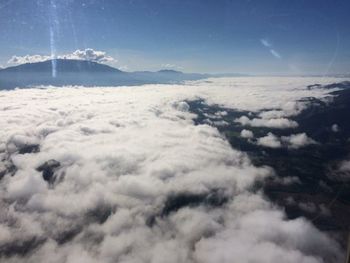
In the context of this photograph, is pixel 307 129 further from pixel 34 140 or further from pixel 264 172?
pixel 34 140

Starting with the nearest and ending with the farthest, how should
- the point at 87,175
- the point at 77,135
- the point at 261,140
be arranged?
the point at 87,175 < the point at 77,135 < the point at 261,140

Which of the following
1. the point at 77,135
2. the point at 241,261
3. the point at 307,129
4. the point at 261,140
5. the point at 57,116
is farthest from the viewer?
the point at 307,129

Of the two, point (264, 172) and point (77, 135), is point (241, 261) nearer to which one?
point (264, 172)

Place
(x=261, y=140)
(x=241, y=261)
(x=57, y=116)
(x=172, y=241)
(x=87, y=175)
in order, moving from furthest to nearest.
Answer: (x=261, y=140) → (x=57, y=116) → (x=87, y=175) → (x=172, y=241) → (x=241, y=261)

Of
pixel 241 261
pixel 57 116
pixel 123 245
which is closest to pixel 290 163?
pixel 241 261

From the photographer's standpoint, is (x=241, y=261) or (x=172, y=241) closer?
(x=241, y=261)

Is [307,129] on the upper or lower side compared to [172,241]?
upper

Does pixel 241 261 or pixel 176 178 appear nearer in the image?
pixel 241 261

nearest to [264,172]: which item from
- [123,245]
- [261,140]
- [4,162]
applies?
[261,140]

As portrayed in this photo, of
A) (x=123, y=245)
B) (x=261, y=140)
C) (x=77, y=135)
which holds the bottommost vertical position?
(x=123, y=245)
